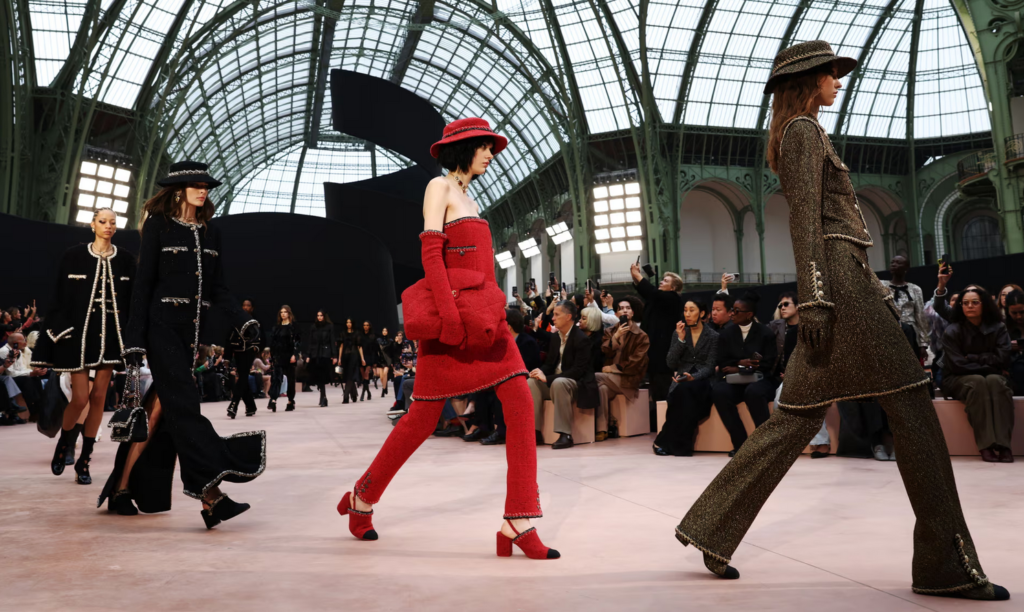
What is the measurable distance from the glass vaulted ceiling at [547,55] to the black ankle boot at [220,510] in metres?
23.9

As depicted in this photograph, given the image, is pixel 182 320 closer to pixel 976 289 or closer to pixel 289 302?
pixel 976 289

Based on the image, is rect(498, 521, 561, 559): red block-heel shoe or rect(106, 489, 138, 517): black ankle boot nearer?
rect(498, 521, 561, 559): red block-heel shoe

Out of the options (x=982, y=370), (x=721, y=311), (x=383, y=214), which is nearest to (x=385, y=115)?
(x=383, y=214)

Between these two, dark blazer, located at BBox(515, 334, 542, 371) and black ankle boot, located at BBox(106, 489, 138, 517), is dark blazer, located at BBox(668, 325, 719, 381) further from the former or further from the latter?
black ankle boot, located at BBox(106, 489, 138, 517)

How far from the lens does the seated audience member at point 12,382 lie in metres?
10.3

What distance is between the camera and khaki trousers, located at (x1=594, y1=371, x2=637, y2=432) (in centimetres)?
786

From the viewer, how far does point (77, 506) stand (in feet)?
13.6

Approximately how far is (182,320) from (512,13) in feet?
91.4

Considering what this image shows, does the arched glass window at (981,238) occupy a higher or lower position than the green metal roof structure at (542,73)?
lower

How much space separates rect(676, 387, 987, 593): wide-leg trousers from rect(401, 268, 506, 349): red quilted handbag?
101 centimetres

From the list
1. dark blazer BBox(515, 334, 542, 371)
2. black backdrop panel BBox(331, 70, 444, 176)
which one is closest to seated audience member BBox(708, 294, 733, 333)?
dark blazer BBox(515, 334, 542, 371)

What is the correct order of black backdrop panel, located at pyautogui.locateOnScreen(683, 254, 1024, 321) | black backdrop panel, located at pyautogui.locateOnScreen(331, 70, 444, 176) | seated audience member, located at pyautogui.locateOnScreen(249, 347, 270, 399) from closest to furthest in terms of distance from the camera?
black backdrop panel, located at pyautogui.locateOnScreen(683, 254, 1024, 321), seated audience member, located at pyautogui.locateOnScreen(249, 347, 270, 399), black backdrop panel, located at pyautogui.locateOnScreen(331, 70, 444, 176)

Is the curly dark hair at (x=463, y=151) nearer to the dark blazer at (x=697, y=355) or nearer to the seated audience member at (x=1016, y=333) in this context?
the dark blazer at (x=697, y=355)

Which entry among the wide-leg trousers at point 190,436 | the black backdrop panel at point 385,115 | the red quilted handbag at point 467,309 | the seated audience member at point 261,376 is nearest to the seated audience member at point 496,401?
the wide-leg trousers at point 190,436
